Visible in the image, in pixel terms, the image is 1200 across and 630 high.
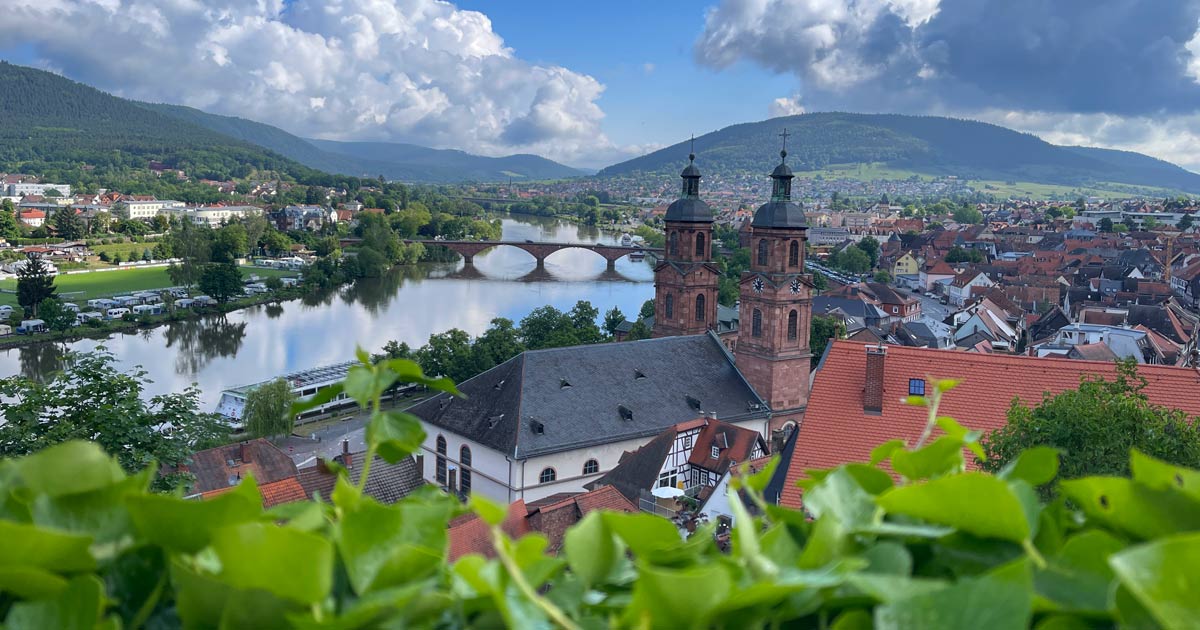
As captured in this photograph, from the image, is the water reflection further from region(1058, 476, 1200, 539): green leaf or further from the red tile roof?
region(1058, 476, 1200, 539): green leaf

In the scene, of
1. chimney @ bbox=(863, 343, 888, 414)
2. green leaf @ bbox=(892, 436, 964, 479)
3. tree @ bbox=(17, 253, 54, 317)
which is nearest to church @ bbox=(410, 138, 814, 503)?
chimney @ bbox=(863, 343, 888, 414)

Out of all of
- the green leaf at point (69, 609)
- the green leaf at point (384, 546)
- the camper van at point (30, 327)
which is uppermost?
the green leaf at point (384, 546)

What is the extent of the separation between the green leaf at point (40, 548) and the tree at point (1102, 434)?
7.78 metres

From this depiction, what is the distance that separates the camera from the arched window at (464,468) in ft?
59.1

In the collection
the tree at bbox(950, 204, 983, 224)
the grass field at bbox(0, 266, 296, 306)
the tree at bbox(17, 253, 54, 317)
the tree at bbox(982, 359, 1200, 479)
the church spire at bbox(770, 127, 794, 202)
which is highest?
the tree at bbox(950, 204, 983, 224)

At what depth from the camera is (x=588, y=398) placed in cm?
1862

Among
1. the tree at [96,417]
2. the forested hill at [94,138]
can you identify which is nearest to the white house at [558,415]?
the tree at [96,417]

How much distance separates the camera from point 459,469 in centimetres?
1827

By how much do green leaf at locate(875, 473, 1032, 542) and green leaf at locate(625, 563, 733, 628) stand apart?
0.31 metres

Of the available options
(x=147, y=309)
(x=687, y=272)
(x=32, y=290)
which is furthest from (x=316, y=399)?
(x=147, y=309)

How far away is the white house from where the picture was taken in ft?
56.7

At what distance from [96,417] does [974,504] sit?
8.90 metres

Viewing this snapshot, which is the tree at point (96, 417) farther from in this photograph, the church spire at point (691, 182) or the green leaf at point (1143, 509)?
the church spire at point (691, 182)

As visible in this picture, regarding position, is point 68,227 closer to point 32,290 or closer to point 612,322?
point 32,290
